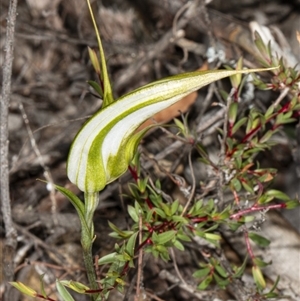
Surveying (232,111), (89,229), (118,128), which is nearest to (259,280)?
(232,111)

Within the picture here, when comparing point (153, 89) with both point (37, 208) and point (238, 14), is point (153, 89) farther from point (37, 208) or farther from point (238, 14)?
point (238, 14)

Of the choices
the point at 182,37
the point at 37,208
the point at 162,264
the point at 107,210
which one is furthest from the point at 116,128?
the point at 182,37

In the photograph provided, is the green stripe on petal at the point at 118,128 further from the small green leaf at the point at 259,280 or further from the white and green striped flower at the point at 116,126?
the small green leaf at the point at 259,280

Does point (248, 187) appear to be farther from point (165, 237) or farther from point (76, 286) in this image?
point (76, 286)

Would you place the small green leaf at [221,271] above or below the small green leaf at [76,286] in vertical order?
below

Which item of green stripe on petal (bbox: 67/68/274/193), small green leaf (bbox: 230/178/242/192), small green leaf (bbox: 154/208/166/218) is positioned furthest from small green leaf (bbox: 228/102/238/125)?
green stripe on petal (bbox: 67/68/274/193)

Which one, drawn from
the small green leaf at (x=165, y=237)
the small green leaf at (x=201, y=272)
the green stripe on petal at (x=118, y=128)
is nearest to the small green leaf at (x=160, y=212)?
the small green leaf at (x=165, y=237)
